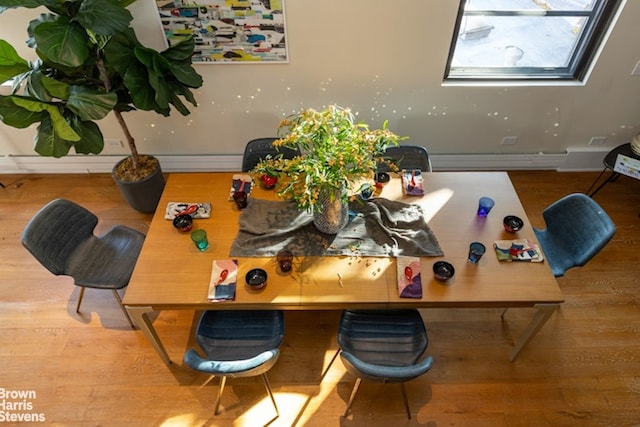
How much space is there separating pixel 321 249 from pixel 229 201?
2.19ft

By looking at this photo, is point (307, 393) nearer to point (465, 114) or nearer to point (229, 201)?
point (229, 201)

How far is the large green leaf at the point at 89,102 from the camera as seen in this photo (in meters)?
2.27

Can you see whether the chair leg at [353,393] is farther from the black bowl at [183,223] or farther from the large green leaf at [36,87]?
the large green leaf at [36,87]

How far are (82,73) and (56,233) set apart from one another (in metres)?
1.02

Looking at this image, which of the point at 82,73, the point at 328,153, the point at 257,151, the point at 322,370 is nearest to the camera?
the point at 328,153

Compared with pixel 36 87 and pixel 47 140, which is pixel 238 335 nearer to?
pixel 47 140

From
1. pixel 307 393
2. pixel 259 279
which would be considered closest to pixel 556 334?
pixel 307 393

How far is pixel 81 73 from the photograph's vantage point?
248 centimetres

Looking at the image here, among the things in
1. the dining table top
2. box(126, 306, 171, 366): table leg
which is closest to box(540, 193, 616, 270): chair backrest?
the dining table top

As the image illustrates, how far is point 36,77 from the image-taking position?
87.4 inches

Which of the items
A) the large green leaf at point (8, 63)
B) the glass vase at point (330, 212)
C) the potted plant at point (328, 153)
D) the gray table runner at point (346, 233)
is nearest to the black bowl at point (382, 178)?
the gray table runner at point (346, 233)

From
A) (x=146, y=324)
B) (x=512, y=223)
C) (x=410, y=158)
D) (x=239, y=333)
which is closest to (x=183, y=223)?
(x=146, y=324)

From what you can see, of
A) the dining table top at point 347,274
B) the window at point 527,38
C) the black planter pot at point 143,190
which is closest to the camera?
the dining table top at point 347,274

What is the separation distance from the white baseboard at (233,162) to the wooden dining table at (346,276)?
1.23 metres
